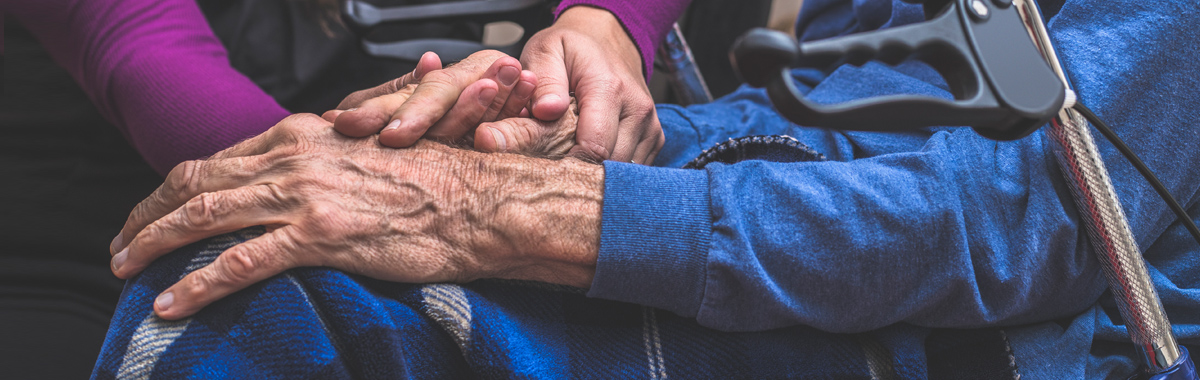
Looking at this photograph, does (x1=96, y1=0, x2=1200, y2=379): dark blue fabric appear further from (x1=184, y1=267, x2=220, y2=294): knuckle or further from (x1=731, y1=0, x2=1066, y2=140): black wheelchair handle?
(x1=731, y1=0, x2=1066, y2=140): black wheelchair handle

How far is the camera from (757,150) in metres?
0.70

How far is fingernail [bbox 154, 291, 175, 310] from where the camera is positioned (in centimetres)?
49

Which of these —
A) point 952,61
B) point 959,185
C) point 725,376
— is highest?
point 952,61

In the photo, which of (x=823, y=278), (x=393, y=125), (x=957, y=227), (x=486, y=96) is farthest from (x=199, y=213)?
(x=957, y=227)

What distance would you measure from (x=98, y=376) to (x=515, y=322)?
12.6 inches

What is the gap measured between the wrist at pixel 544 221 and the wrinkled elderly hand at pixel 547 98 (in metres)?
0.07

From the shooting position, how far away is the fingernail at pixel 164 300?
49cm

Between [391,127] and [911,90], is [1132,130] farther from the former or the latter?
[391,127]

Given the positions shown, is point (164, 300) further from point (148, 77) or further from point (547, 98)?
point (148, 77)

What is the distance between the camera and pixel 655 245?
55 cm

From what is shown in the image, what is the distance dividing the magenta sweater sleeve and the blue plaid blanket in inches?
17.7

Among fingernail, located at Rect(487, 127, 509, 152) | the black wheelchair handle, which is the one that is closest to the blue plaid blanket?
fingernail, located at Rect(487, 127, 509, 152)

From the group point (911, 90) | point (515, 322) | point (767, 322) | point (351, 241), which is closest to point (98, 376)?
point (351, 241)

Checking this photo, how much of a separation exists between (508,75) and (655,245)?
265mm
